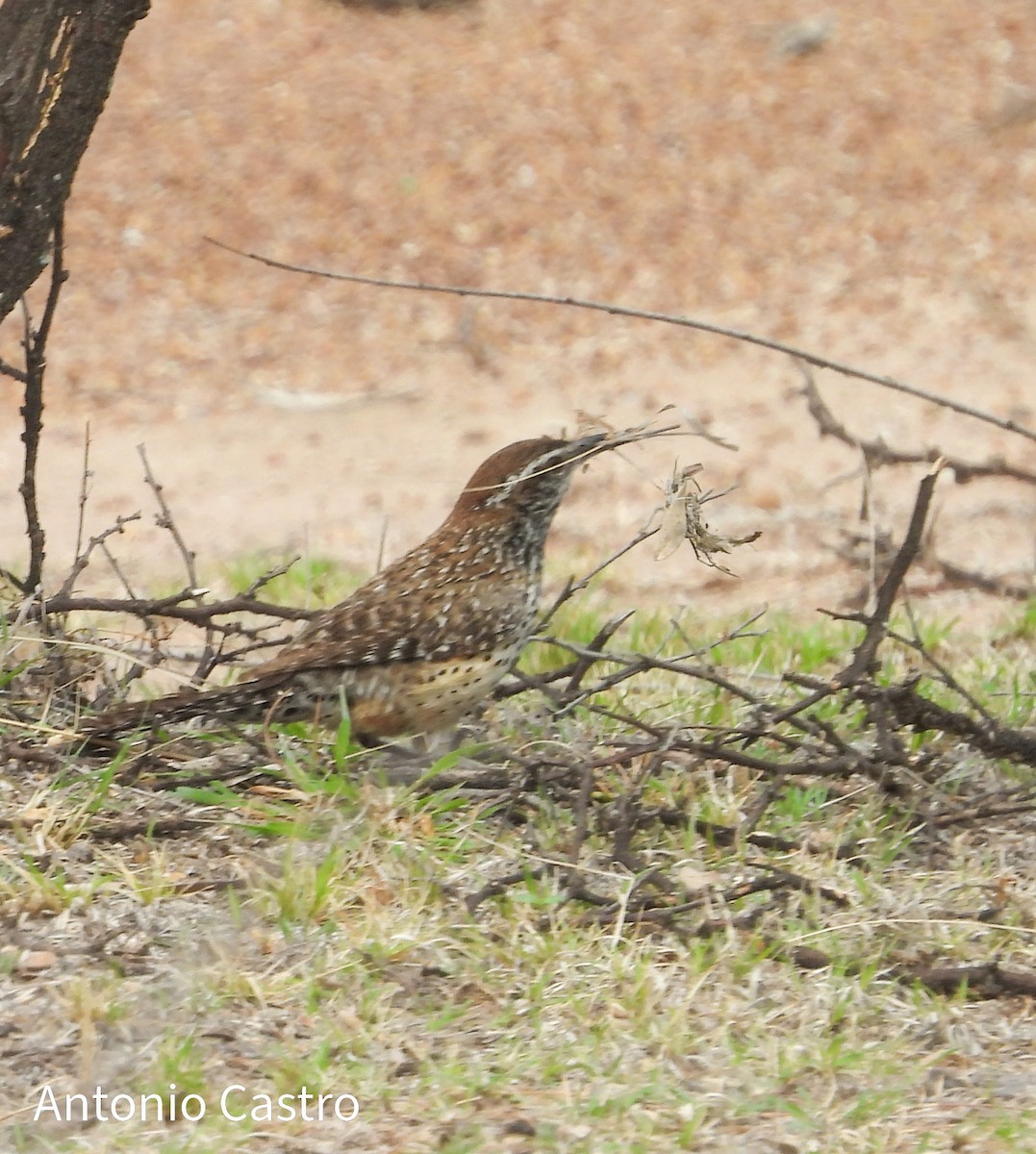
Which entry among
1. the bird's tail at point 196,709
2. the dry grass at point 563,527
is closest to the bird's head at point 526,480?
the dry grass at point 563,527

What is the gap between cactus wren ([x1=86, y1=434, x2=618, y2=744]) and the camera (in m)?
4.39

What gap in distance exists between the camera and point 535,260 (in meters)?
10.8

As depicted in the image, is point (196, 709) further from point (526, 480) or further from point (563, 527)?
point (563, 527)

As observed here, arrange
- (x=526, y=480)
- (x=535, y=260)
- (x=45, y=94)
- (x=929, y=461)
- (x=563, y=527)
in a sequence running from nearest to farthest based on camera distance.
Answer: (x=45, y=94) → (x=929, y=461) → (x=526, y=480) → (x=563, y=527) → (x=535, y=260)

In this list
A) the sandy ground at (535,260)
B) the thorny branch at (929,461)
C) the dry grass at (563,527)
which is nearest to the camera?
the dry grass at (563,527)

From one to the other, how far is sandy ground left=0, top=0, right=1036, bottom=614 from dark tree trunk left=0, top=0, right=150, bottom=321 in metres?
3.75

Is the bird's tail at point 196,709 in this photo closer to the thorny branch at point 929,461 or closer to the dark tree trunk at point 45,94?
the dark tree trunk at point 45,94

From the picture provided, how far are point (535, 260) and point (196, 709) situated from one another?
6921 millimetres

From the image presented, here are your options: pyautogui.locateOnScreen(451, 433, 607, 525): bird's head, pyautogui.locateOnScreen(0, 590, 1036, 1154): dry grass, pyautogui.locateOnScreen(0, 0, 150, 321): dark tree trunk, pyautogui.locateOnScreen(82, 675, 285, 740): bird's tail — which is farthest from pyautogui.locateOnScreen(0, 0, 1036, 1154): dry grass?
pyautogui.locateOnScreen(0, 0, 150, 321): dark tree trunk

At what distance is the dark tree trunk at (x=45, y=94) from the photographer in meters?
4.27

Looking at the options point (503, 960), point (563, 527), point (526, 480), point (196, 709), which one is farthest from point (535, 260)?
point (503, 960)

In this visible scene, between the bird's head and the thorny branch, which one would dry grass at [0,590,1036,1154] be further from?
the thorny branch

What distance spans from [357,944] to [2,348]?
7387mm

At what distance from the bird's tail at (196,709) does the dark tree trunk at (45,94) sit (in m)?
1.06
